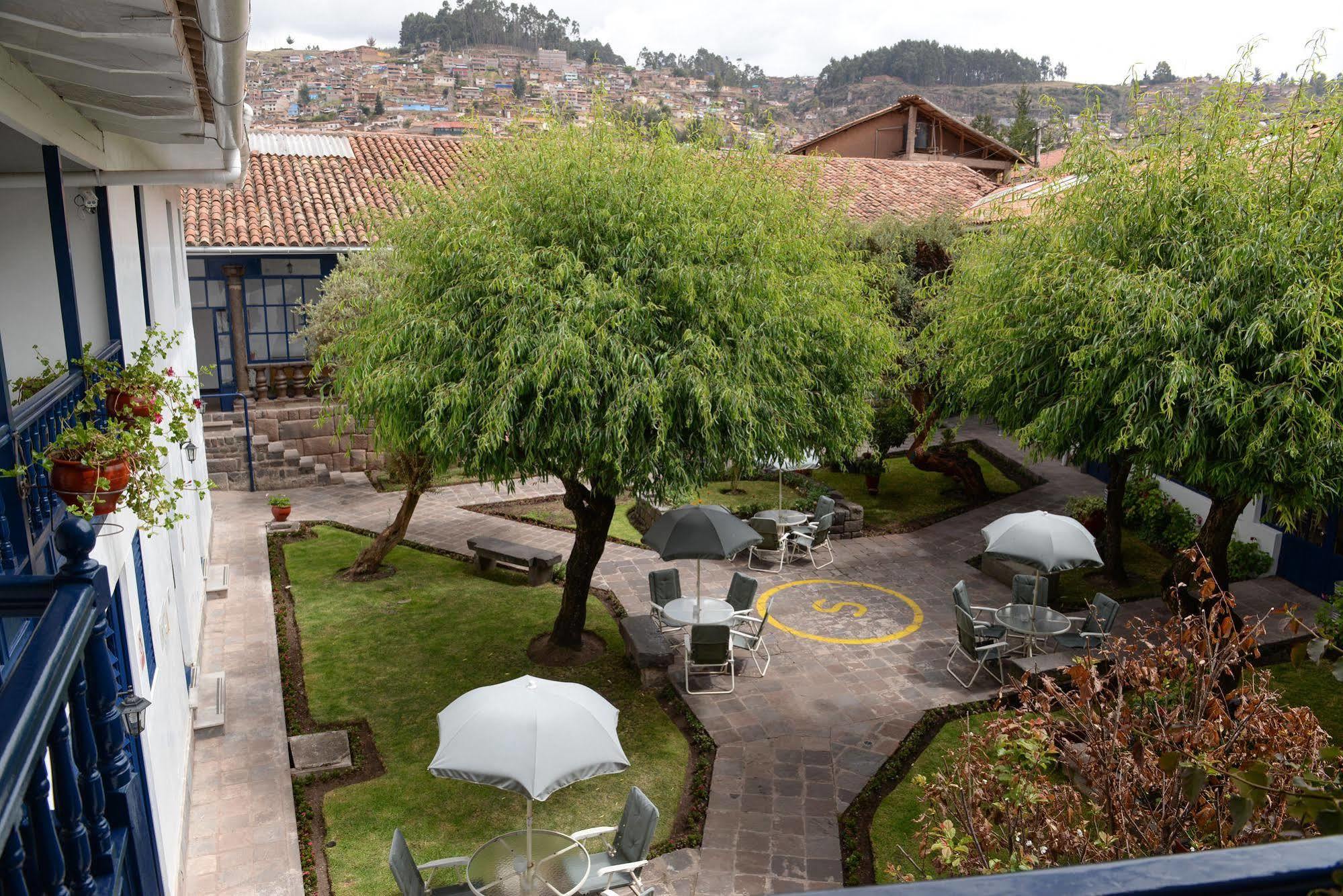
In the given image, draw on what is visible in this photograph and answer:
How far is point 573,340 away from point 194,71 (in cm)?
366

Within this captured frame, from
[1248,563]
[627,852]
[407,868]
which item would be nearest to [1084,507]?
[1248,563]

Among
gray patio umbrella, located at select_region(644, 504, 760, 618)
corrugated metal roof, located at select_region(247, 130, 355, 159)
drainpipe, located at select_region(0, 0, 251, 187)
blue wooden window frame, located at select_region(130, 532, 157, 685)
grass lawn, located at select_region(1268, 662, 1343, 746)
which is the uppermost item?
corrugated metal roof, located at select_region(247, 130, 355, 159)

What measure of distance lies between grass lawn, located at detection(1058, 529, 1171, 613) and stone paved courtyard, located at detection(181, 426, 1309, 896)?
394mm

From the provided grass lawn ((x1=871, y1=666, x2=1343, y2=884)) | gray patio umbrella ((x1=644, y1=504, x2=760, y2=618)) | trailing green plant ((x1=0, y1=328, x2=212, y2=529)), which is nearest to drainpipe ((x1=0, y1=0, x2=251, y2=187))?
trailing green plant ((x1=0, y1=328, x2=212, y2=529))

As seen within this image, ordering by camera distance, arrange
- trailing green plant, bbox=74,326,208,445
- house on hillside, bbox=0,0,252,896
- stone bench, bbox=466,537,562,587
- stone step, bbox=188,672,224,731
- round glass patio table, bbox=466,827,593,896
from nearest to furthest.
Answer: house on hillside, bbox=0,0,252,896 < trailing green plant, bbox=74,326,208,445 < round glass patio table, bbox=466,827,593,896 < stone step, bbox=188,672,224,731 < stone bench, bbox=466,537,562,587

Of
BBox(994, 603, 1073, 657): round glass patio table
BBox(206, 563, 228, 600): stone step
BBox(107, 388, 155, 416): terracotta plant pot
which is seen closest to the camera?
BBox(107, 388, 155, 416): terracotta plant pot

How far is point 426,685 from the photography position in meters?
11.5

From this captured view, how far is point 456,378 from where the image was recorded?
9.66 meters

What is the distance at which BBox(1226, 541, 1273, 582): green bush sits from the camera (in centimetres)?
1523

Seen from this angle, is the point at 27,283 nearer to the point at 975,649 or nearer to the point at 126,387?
the point at 126,387

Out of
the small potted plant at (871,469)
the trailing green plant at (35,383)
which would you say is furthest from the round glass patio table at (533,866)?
the small potted plant at (871,469)

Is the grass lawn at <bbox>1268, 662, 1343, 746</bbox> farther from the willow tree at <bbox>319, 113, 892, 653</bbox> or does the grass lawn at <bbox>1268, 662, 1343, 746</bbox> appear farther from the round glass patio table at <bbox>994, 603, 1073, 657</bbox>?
the willow tree at <bbox>319, 113, 892, 653</bbox>

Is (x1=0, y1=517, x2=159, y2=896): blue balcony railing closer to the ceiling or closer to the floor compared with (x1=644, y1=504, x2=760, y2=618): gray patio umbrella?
closer to the ceiling

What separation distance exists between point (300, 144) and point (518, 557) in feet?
48.9
